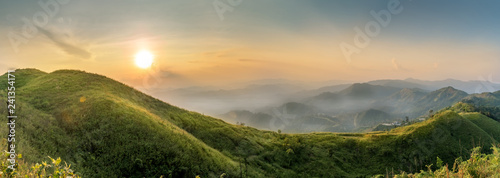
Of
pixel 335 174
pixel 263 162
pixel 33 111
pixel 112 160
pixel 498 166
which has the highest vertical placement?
pixel 33 111

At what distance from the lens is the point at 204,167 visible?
1149 inches

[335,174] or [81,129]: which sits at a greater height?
[81,129]

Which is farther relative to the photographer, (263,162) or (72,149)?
(263,162)

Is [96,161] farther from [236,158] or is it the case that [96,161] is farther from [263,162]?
[263,162]

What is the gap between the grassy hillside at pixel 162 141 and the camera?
25000 millimetres

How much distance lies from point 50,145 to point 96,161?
4247mm

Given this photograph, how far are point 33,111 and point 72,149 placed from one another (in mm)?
9161

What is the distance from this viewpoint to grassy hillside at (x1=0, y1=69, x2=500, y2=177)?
82.0ft

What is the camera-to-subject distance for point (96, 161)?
2416 cm

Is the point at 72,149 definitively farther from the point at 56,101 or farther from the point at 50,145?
the point at 56,101

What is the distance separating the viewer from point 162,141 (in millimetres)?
29375

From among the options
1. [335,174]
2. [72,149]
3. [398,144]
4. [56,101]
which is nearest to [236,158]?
[335,174]

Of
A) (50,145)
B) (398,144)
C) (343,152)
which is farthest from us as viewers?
(398,144)

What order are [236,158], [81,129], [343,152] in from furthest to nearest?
1. [343,152]
2. [236,158]
3. [81,129]
